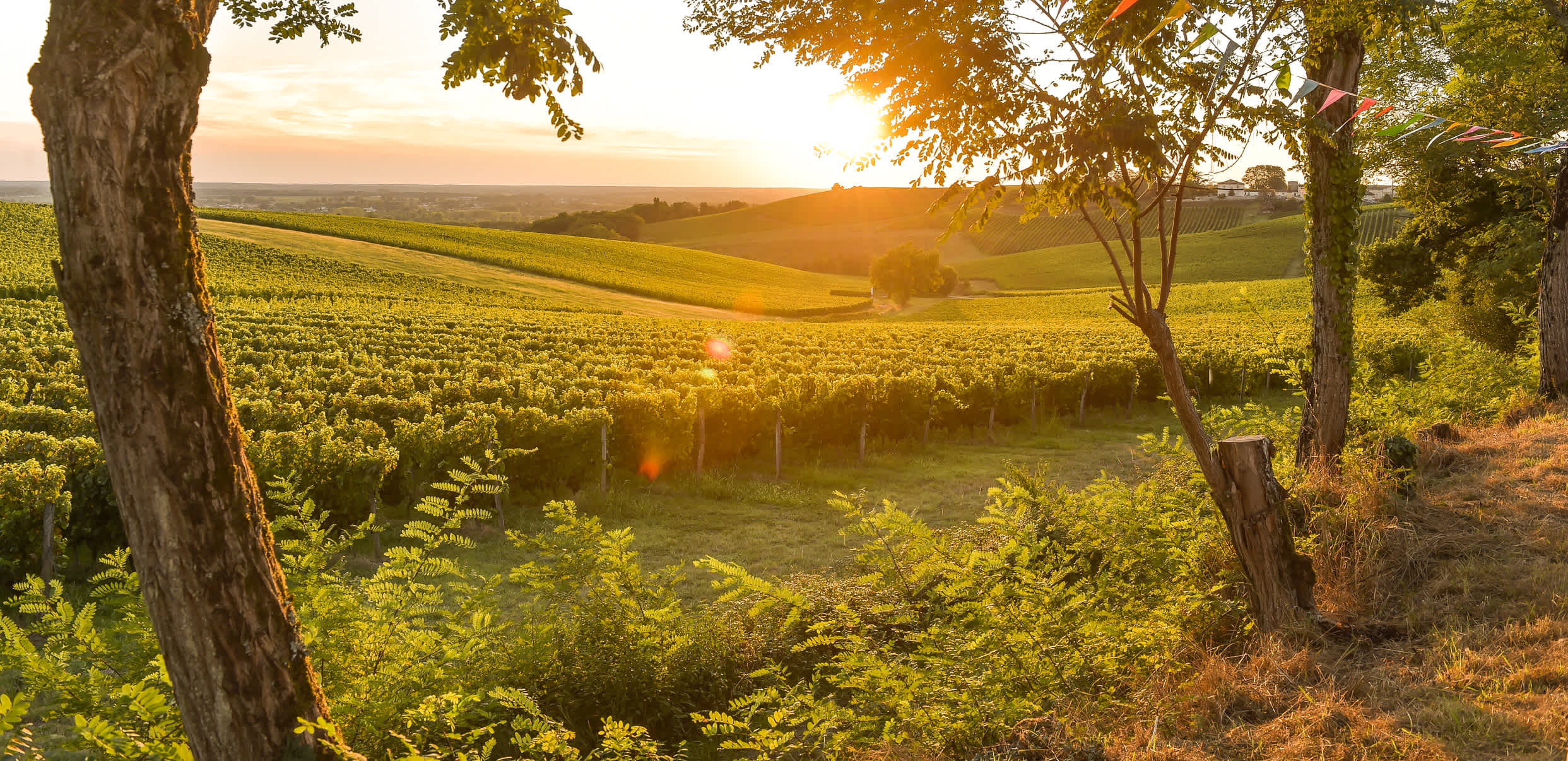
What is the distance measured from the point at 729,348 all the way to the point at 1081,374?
11.1 meters

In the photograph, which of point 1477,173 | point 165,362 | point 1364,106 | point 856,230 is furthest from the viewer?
point 856,230

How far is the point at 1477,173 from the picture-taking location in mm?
18297

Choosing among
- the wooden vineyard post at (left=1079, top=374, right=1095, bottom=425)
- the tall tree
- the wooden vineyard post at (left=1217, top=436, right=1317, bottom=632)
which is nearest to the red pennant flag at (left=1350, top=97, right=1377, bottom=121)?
the wooden vineyard post at (left=1217, top=436, right=1317, bottom=632)

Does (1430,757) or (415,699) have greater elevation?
(1430,757)

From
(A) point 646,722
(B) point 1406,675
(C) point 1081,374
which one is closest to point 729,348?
(C) point 1081,374

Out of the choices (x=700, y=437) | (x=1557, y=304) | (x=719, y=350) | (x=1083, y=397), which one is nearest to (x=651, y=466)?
(x=700, y=437)

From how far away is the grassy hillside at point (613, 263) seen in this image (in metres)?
57.4

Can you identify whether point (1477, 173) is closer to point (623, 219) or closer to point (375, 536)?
point (375, 536)

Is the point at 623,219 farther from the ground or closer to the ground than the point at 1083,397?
farther from the ground

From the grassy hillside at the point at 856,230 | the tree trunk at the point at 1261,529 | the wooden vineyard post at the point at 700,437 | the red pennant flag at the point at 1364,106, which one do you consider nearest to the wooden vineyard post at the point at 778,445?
the wooden vineyard post at the point at 700,437

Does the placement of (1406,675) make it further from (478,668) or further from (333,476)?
(333,476)

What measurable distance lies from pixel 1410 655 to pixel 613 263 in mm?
67657

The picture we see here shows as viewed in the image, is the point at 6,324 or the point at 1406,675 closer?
the point at 1406,675

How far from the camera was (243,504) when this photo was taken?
117 inches
